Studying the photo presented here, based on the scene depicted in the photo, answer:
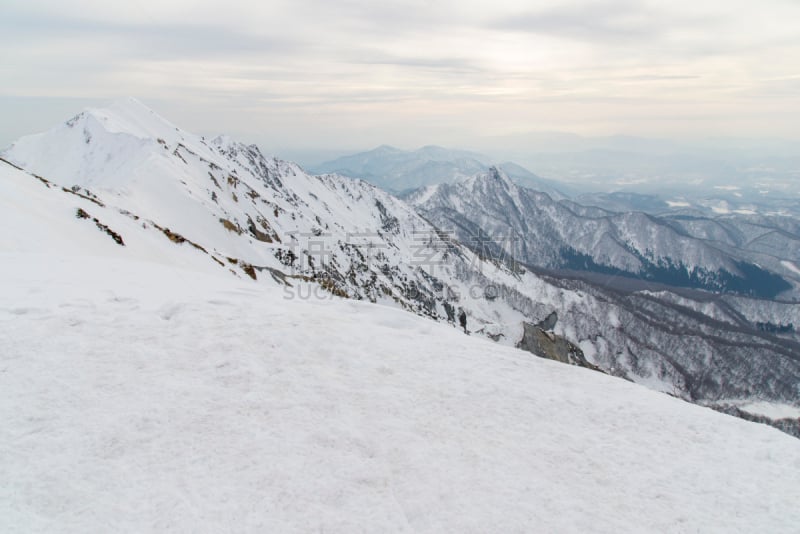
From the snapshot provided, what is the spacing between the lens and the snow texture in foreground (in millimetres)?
8258

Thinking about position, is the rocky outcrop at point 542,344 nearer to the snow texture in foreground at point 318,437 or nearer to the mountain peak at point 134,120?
the snow texture in foreground at point 318,437

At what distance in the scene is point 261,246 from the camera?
7931 centimetres

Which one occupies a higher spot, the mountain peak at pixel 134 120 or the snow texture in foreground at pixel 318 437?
the mountain peak at pixel 134 120

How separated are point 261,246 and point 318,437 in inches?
2900

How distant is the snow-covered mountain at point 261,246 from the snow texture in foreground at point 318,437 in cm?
928

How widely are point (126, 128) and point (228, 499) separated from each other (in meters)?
141

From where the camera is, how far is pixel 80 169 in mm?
101875

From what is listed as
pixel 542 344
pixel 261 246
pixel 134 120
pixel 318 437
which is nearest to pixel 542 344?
pixel 542 344

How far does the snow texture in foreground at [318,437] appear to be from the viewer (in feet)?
27.1

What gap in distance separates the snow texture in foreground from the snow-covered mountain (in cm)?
928

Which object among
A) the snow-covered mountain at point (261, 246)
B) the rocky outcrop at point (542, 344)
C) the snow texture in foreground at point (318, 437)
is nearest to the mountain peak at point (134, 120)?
the snow-covered mountain at point (261, 246)

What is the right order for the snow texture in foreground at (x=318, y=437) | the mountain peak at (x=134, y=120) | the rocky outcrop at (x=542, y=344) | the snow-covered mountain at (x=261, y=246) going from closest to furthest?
the snow texture in foreground at (x=318, y=437) < the snow-covered mountain at (x=261, y=246) < the rocky outcrop at (x=542, y=344) < the mountain peak at (x=134, y=120)

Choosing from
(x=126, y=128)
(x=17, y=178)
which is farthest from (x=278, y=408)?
(x=126, y=128)

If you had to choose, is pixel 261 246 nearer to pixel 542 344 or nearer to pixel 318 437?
pixel 542 344
